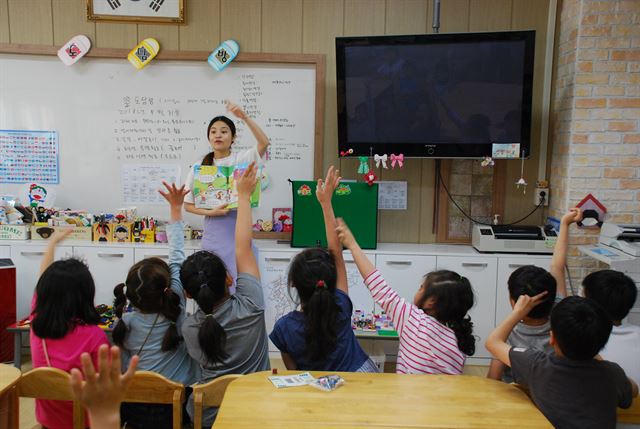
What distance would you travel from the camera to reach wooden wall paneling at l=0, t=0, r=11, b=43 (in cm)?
388

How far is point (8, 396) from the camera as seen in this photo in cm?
164

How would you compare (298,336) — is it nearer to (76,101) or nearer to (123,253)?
(123,253)

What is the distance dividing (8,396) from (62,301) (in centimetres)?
35

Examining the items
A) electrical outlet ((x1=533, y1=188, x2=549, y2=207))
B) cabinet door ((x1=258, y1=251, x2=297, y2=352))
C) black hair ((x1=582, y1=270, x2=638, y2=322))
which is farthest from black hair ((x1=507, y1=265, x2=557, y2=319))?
electrical outlet ((x1=533, y1=188, x2=549, y2=207))

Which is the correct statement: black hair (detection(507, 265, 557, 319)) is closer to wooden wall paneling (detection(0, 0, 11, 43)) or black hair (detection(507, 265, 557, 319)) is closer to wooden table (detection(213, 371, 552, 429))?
wooden table (detection(213, 371, 552, 429))

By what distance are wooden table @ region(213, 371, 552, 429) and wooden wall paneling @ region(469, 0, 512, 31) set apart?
2.92 meters

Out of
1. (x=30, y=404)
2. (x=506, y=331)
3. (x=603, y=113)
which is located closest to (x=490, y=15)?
(x=603, y=113)

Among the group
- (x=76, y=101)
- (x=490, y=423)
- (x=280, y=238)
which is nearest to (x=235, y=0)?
(x=76, y=101)

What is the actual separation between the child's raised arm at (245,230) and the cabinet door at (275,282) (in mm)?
1517

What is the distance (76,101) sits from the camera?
13.0 feet

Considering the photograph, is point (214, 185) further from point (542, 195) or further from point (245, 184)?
point (542, 195)

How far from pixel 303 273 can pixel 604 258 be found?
2.06m

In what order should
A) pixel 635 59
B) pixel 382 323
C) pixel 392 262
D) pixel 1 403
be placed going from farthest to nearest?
pixel 392 262, pixel 635 59, pixel 382 323, pixel 1 403

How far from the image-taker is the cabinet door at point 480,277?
144 inches
